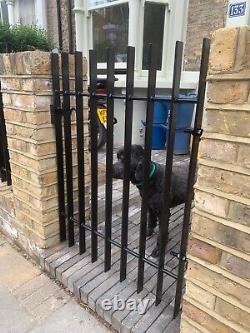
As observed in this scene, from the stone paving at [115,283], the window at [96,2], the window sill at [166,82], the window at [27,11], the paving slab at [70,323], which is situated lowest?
the paving slab at [70,323]

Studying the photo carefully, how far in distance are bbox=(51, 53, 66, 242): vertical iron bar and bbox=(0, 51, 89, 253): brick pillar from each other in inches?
1.2

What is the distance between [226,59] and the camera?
99 centimetres

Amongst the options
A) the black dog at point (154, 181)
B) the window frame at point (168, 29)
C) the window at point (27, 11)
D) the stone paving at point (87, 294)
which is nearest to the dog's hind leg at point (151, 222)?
the black dog at point (154, 181)

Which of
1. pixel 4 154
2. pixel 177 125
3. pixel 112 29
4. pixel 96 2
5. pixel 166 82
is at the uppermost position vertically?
pixel 96 2

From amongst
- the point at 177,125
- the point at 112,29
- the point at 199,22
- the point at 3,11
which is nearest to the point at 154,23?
the point at 199,22

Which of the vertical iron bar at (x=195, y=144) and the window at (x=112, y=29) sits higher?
the window at (x=112, y=29)

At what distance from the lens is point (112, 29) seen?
6.03 m

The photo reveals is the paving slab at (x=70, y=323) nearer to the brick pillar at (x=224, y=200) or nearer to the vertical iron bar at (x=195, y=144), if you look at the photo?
the vertical iron bar at (x=195, y=144)

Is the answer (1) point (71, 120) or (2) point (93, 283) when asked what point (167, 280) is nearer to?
(2) point (93, 283)

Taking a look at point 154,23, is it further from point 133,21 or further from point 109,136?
point 109,136

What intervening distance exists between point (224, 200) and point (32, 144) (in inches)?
52.4

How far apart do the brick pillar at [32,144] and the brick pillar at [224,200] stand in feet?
3.74

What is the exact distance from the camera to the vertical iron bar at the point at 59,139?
5.86 ft

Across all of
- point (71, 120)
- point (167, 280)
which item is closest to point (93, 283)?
point (167, 280)
